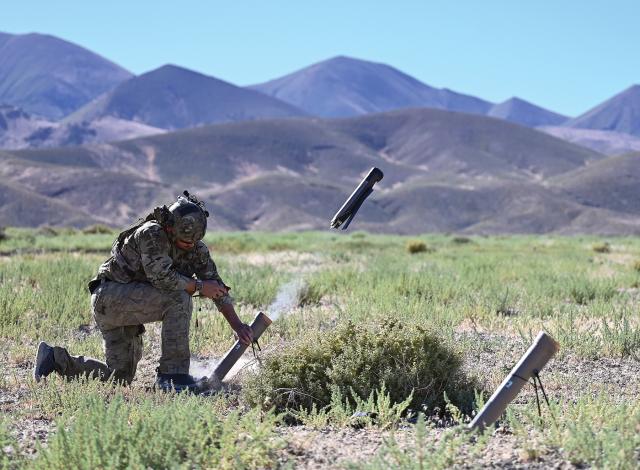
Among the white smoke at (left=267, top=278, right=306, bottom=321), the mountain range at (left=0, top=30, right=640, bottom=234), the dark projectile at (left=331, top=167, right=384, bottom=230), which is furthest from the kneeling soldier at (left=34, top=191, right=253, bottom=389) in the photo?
the mountain range at (left=0, top=30, right=640, bottom=234)

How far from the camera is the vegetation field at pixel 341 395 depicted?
14.0 feet

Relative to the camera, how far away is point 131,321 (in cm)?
666

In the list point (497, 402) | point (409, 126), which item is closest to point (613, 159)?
point (409, 126)

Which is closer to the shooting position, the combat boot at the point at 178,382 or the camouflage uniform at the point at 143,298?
the camouflage uniform at the point at 143,298

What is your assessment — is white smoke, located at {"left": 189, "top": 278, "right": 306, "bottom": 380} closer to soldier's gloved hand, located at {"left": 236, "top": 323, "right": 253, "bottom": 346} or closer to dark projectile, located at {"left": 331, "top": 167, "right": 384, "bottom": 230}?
soldier's gloved hand, located at {"left": 236, "top": 323, "right": 253, "bottom": 346}

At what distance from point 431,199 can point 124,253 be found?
322 feet

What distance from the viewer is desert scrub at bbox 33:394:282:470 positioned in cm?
411

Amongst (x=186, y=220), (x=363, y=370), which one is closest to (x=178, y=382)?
(x=186, y=220)

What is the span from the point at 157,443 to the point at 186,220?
2.32 meters

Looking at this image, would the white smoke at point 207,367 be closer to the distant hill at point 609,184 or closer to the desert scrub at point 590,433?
the desert scrub at point 590,433

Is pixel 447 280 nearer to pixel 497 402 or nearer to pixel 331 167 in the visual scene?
pixel 497 402

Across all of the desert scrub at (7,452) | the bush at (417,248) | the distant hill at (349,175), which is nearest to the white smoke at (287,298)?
the desert scrub at (7,452)

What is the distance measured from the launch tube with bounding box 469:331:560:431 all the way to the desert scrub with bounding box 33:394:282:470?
1.18 meters

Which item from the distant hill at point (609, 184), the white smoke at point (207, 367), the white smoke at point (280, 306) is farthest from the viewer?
the distant hill at point (609, 184)
